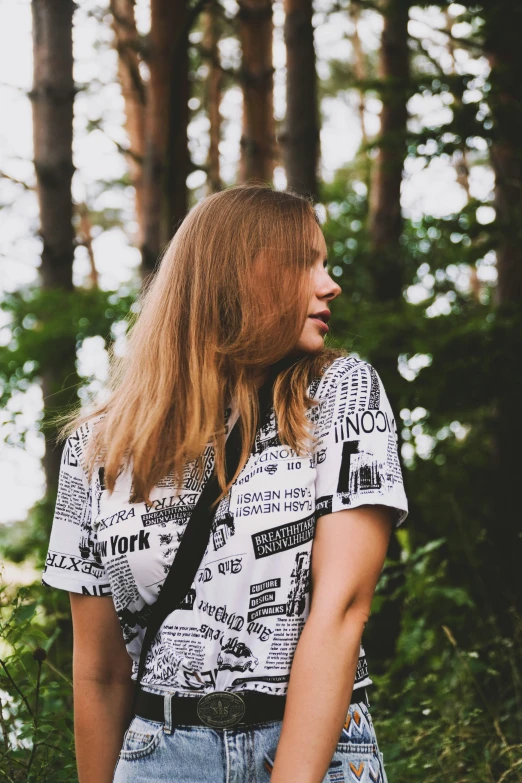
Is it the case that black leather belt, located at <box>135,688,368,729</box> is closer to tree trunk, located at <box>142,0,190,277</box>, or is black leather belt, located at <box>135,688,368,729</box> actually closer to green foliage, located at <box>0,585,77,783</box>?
green foliage, located at <box>0,585,77,783</box>

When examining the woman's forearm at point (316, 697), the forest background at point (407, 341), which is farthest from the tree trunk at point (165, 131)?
the woman's forearm at point (316, 697)

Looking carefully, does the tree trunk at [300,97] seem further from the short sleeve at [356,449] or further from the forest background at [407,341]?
the short sleeve at [356,449]

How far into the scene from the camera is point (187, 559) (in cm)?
165

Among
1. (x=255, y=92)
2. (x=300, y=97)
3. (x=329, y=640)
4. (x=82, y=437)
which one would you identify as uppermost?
(x=255, y=92)

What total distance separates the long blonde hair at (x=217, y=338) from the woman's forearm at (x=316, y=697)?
0.44 m

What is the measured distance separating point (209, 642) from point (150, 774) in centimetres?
30

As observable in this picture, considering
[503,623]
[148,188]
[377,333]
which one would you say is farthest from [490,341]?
[148,188]

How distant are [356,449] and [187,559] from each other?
0.40 meters

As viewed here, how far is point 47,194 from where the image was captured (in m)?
6.64

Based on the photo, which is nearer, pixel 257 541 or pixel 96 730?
pixel 257 541

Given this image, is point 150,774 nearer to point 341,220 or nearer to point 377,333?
point 377,333

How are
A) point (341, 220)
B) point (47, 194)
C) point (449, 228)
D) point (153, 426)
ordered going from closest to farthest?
point (153, 426) < point (449, 228) < point (47, 194) < point (341, 220)

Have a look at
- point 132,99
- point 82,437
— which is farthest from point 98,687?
point 132,99

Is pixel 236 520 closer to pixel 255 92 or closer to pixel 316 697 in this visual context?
pixel 316 697
